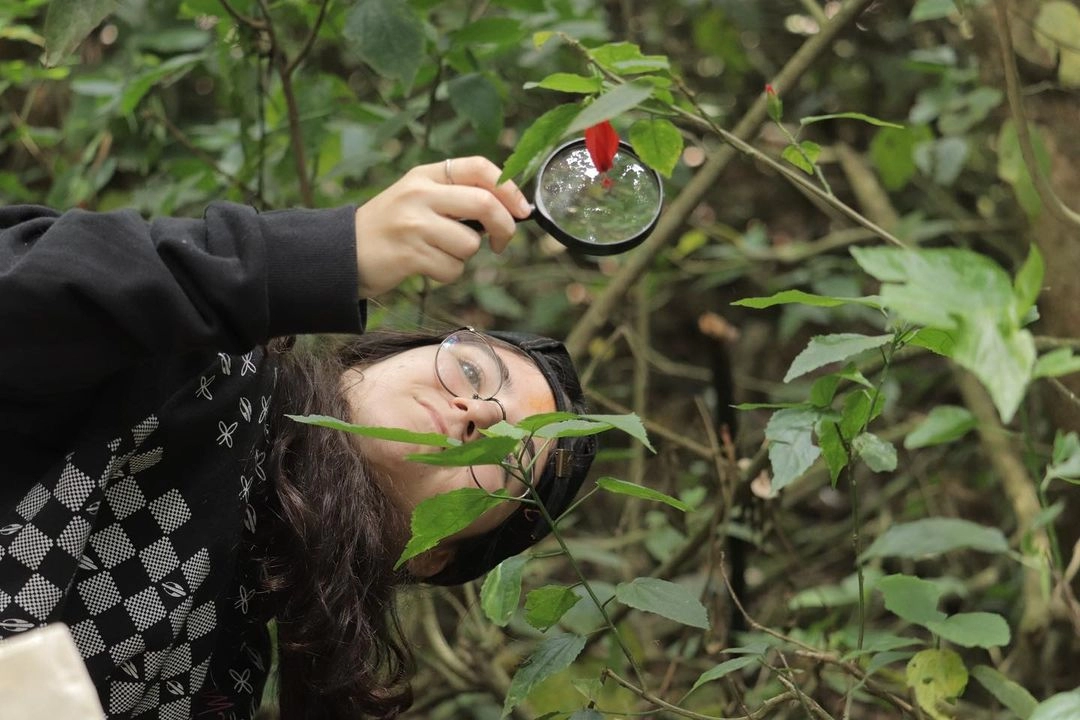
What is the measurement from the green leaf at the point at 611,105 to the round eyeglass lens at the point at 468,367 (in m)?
0.49

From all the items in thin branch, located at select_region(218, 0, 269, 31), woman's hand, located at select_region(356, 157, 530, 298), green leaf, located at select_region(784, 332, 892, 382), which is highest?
woman's hand, located at select_region(356, 157, 530, 298)

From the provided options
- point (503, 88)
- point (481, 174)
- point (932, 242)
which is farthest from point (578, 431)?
point (932, 242)

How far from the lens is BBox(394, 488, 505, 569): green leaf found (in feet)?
Answer: 3.28

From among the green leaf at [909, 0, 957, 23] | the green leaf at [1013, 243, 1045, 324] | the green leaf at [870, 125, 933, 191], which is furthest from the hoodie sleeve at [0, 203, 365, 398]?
the green leaf at [870, 125, 933, 191]

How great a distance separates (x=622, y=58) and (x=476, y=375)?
0.44m

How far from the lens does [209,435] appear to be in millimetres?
1207

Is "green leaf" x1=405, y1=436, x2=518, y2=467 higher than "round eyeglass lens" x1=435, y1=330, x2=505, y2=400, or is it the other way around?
"green leaf" x1=405, y1=436, x2=518, y2=467

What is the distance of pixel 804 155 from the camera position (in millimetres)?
1131

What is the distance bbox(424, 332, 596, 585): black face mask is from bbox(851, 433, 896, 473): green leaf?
38cm

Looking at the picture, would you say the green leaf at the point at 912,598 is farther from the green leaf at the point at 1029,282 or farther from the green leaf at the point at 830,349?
the green leaf at the point at 1029,282

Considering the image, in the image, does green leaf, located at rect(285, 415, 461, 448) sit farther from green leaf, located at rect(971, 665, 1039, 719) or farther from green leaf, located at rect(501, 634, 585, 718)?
green leaf, located at rect(971, 665, 1039, 719)

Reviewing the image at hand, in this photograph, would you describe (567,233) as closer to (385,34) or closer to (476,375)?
(476,375)

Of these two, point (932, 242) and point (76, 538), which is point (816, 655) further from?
point (932, 242)

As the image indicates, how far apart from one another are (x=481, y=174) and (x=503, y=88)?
80cm
